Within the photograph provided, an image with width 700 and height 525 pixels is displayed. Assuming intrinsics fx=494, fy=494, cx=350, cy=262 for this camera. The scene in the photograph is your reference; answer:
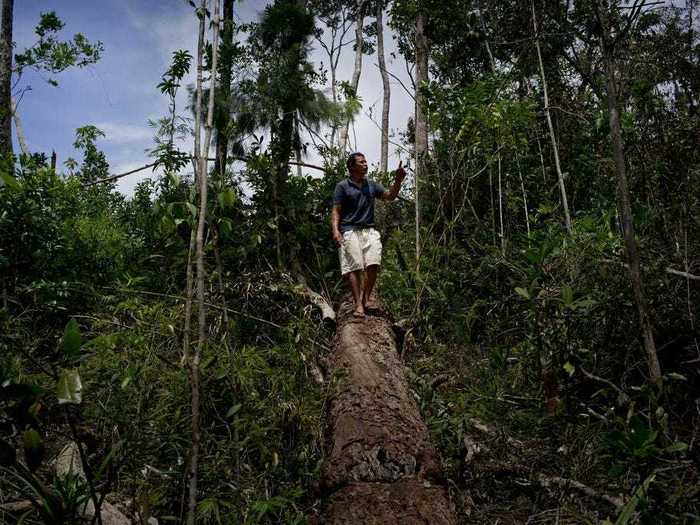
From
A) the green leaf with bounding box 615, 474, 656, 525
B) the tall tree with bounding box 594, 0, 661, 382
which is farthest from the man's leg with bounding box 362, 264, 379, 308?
the green leaf with bounding box 615, 474, 656, 525

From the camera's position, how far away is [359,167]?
4164mm

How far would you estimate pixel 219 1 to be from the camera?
2.43 meters

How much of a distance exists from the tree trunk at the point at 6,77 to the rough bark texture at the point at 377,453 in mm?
5514

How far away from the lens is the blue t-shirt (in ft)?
13.2

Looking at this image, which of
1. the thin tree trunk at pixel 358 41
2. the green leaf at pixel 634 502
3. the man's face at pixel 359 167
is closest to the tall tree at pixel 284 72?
the man's face at pixel 359 167

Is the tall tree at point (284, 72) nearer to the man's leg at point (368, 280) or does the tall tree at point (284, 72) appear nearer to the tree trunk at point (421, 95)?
the tree trunk at point (421, 95)

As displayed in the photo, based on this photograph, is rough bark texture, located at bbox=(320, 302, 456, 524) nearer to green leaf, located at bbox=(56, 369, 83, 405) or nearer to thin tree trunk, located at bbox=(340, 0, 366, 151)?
green leaf, located at bbox=(56, 369, 83, 405)

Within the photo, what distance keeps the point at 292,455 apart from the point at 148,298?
2499 mm

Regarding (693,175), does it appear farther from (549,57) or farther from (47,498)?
(549,57)

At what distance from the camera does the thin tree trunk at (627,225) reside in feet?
7.18

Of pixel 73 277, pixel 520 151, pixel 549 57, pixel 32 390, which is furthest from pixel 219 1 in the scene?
pixel 549 57

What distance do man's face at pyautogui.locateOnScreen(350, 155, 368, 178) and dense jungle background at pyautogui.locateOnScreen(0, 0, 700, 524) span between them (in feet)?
2.51

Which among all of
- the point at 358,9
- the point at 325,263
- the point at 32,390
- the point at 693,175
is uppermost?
the point at 358,9

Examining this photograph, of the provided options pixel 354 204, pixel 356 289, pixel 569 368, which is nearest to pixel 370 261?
pixel 356 289
